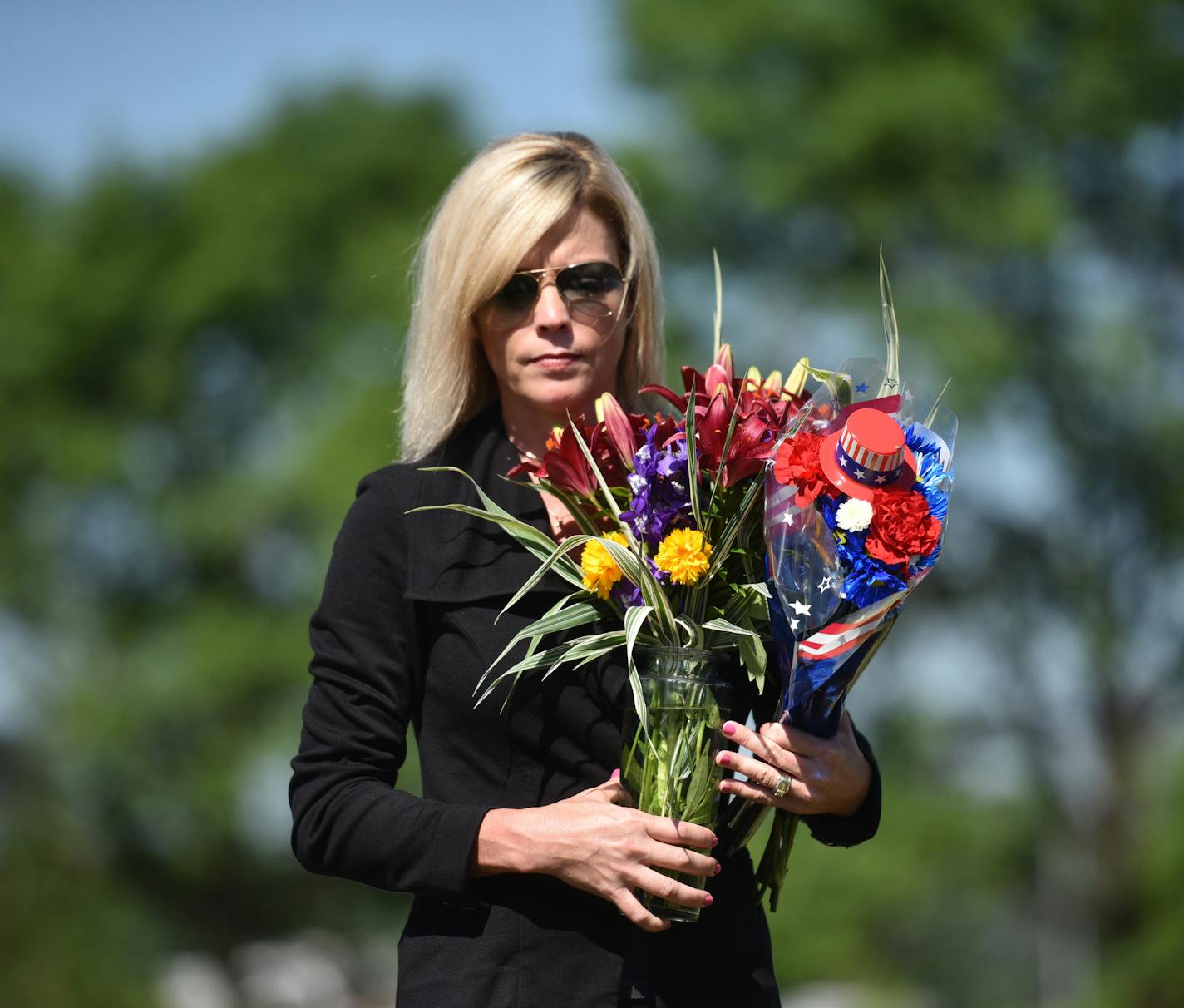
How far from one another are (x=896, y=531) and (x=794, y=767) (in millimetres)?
430

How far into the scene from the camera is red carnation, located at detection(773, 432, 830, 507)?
7.36ft

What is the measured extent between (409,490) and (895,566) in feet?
3.00

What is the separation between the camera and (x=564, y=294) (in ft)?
9.18

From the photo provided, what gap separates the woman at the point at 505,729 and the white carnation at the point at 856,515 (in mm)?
375

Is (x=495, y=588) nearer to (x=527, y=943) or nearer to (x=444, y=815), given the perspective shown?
(x=444, y=815)

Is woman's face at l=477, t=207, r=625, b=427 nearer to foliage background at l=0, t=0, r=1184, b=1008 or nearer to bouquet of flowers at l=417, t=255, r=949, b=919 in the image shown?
bouquet of flowers at l=417, t=255, r=949, b=919

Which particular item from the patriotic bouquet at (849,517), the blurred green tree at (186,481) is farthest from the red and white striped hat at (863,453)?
the blurred green tree at (186,481)

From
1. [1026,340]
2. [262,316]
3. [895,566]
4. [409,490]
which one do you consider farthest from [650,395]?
[262,316]

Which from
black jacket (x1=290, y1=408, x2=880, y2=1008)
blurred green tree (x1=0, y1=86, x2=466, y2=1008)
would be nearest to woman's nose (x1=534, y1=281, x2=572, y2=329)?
black jacket (x1=290, y1=408, x2=880, y2=1008)

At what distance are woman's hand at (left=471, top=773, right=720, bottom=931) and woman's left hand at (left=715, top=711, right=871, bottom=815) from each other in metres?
0.11

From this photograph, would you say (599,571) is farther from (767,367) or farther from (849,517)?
(767,367)

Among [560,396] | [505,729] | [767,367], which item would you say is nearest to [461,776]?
[505,729]

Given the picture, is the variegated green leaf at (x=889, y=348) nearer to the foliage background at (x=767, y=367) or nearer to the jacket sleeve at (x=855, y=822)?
the jacket sleeve at (x=855, y=822)

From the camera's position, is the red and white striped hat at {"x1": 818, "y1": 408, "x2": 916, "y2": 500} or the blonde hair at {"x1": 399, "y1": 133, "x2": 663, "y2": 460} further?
the blonde hair at {"x1": 399, "y1": 133, "x2": 663, "y2": 460}
